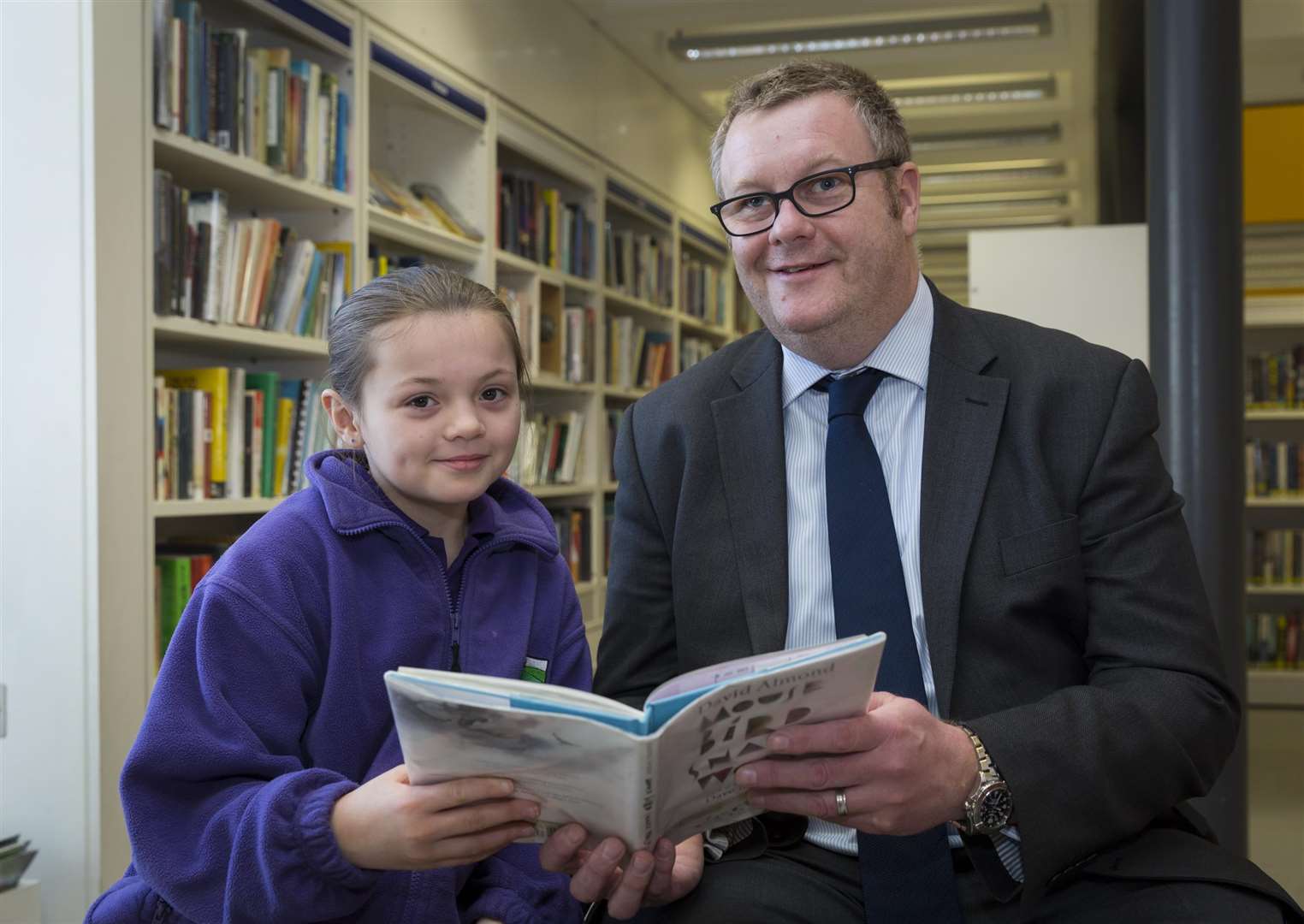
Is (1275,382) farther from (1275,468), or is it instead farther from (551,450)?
(551,450)

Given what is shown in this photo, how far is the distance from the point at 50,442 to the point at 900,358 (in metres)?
1.84

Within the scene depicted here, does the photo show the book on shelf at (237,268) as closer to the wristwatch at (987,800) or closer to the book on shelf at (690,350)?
the wristwatch at (987,800)

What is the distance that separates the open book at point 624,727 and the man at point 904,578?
0.06 meters

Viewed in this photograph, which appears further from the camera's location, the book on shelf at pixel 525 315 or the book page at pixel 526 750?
the book on shelf at pixel 525 315

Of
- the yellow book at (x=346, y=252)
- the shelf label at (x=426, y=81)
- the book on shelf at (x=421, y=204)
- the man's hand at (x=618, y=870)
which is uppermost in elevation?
the shelf label at (x=426, y=81)

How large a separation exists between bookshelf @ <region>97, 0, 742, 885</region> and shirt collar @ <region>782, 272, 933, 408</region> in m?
1.58

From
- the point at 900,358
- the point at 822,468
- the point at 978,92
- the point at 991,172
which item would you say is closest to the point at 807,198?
the point at 900,358

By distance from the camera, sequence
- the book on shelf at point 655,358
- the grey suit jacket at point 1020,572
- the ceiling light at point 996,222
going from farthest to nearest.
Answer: the ceiling light at point 996,222, the book on shelf at point 655,358, the grey suit jacket at point 1020,572

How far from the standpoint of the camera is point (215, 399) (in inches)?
115

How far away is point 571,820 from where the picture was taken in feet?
3.88

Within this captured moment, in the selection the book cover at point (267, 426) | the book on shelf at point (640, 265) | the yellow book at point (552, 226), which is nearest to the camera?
the book cover at point (267, 426)

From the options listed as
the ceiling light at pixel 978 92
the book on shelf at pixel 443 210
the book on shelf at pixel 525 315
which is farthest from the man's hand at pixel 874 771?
the ceiling light at pixel 978 92

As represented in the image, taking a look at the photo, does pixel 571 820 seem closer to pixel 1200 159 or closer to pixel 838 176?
pixel 838 176

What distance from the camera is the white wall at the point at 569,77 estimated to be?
4.10m
